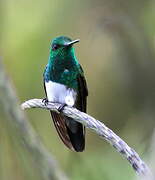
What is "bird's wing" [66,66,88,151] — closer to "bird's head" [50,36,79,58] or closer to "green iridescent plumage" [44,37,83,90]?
"green iridescent plumage" [44,37,83,90]

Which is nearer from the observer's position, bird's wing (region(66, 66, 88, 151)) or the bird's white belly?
the bird's white belly

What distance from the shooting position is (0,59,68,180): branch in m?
0.66

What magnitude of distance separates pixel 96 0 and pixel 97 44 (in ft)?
1.66

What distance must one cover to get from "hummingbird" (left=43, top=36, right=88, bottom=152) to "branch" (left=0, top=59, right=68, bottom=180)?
2.65m

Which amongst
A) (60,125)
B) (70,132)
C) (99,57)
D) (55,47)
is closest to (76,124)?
(70,132)

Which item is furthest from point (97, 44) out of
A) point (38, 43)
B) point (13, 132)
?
point (13, 132)

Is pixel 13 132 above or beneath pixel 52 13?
beneath

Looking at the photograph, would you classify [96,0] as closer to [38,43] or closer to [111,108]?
[38,43]

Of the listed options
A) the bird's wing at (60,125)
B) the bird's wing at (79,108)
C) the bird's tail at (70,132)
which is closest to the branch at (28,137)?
the bird's tail at (70,132)

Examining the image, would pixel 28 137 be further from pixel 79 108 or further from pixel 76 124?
pixel 76 124

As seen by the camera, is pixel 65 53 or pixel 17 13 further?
pixel 17 13

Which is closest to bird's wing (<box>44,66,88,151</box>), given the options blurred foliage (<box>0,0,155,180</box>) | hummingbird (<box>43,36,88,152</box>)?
hummingbird (<box>43,36,88,152</box>)

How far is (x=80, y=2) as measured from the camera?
4.64 m

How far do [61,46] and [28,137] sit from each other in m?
2.85
